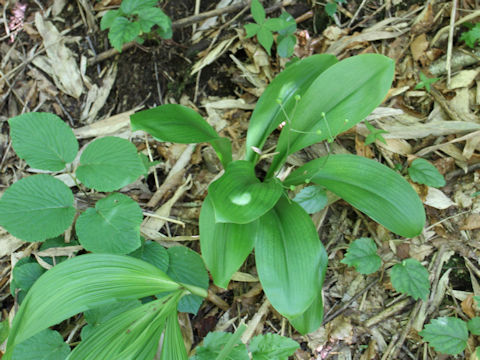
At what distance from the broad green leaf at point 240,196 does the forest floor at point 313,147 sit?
1.41ft

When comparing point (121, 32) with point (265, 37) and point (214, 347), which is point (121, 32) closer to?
point (265, 37)

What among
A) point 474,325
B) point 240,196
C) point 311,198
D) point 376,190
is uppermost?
point 240,196

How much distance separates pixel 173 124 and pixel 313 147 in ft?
2.15

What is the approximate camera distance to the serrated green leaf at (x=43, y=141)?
1261 mm

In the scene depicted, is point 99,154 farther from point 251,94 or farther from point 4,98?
point 4,98

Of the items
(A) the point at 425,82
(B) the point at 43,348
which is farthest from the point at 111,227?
(A) the point at 425,82

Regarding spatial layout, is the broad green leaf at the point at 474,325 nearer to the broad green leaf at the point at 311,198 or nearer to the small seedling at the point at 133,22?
the broad green leaf at the point at 311,198

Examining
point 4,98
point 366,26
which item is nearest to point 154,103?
point 4,98

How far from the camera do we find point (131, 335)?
3.58 feet

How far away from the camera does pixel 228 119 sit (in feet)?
5.88

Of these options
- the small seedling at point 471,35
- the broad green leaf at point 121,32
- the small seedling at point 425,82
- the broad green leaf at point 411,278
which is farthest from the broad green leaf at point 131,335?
the small seedling at point 471,35

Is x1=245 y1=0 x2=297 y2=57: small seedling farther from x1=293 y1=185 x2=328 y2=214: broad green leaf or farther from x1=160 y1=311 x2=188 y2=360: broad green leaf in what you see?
x1=160 y1=311 x2=188 y2=360: broad green leaf

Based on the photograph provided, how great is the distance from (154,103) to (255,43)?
1.79ft

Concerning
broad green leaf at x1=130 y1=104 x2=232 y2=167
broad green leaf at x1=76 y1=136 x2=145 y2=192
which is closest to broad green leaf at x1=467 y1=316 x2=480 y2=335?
broad green leaf at x1=130 y1=104 x2=232 y2=167
